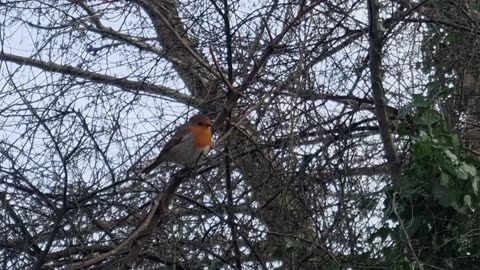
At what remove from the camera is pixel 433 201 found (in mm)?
6496

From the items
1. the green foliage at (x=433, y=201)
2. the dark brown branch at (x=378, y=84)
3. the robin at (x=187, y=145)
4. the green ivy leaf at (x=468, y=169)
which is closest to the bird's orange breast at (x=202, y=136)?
the robin at (x=187, y=145)

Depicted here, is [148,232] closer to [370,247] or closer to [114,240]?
[114,240]

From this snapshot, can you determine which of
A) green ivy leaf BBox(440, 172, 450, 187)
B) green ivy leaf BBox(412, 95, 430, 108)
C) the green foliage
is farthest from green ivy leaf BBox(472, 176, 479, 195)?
green ivy leaf BBox(412, 95, 430, 108)

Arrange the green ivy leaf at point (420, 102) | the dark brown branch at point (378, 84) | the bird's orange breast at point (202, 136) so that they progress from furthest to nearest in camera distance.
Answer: the bird's orange breast at point (202, 136)
the dark brown branch at point (378, 84)
the green ivy leaf at point (420, 102)

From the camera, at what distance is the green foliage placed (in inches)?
249

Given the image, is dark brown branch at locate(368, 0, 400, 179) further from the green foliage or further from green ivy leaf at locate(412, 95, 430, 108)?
green ivy leaf at locate(412, 95, 430, 108)

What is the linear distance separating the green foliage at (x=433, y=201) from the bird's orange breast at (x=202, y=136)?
1.35 metres

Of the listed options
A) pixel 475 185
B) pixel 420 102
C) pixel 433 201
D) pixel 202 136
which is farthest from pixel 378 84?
pixel 202 136

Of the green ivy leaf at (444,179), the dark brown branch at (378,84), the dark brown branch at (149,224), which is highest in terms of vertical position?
the dark brown branch at (378,84)

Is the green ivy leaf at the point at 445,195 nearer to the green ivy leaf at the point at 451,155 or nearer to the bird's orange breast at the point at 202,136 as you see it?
the green ivy leaf at the point at 451,155

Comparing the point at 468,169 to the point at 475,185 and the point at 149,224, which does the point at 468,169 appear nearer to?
the point at 475,185

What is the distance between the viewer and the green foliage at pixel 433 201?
20.7 ft

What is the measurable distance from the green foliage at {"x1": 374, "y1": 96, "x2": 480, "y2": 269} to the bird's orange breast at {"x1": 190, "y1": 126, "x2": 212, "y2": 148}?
1.35m

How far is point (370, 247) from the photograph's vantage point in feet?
22.1
